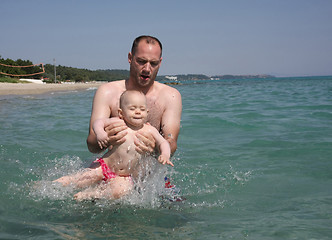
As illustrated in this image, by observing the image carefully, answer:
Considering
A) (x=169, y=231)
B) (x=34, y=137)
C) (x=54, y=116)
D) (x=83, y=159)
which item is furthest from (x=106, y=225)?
(x=54, y=116)

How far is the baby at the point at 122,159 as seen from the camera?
3914mm

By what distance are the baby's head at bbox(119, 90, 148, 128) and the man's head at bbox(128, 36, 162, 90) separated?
561mm

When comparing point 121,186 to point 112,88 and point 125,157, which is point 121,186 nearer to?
point 125,157

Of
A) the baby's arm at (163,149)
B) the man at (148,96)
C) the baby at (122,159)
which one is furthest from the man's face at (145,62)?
the baby's arm at (163,149)

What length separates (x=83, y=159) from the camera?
671 centimetres

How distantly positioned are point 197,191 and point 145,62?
1.91 m

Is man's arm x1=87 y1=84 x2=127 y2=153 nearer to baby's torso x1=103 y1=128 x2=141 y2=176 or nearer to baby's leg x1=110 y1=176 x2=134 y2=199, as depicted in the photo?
baby's torso x1=103 y1=128 x2=141 y2=176

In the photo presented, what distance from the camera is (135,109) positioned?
13.1ft

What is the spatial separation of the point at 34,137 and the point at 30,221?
18.6 ft

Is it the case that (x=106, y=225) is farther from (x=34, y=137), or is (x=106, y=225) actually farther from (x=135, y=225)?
(x=34, y=137)

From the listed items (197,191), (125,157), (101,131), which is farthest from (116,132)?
(197,191)

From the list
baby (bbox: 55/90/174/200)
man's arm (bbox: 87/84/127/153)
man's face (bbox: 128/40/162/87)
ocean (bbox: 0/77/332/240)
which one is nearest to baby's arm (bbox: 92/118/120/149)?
baby (bbox: 55/90/174/200)

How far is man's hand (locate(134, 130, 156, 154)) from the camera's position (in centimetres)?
400

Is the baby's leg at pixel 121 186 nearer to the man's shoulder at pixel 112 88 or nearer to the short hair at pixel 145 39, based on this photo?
the man's shoulder at pixel 112 88
